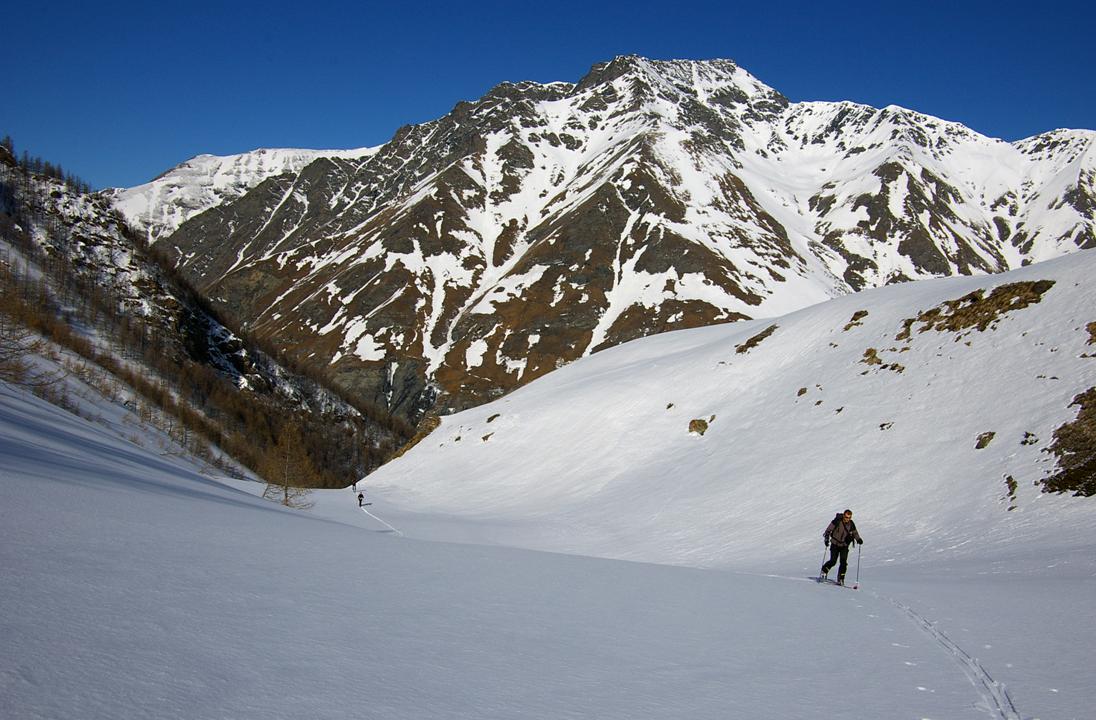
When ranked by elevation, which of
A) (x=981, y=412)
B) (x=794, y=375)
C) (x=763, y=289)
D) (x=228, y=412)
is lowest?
(x=228, y=412)

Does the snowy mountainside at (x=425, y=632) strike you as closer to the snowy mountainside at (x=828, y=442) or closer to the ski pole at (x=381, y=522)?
the snowy mountainside at (x=828, y=442)

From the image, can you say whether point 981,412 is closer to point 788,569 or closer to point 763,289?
point 788,569

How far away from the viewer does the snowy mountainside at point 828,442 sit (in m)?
23.3

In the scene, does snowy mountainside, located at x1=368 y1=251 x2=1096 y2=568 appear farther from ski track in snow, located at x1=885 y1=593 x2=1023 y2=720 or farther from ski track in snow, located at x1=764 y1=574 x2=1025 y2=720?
ski track in snow, located at x1=885 y1=593 x2=1023 y2=720

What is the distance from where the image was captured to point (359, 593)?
837cm

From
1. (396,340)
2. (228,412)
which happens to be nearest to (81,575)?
(228,412)

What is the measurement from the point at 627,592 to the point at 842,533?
8722 mm

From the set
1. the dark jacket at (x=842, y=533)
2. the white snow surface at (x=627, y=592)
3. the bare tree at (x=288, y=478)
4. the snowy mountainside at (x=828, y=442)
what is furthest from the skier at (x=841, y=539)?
the bare tree at (x=288, y=478)

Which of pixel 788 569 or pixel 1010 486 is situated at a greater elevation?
pixel 1010 486

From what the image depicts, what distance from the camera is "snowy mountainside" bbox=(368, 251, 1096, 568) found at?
23.3 m

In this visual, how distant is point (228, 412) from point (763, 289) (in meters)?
134

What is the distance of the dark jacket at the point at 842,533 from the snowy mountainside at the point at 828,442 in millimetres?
4274

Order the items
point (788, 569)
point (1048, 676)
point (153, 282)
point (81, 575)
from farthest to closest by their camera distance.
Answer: point (153, 282), point (788, 569), point (1048, 676), point (81, 575)

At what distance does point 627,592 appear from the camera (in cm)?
1134
